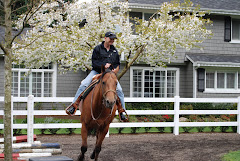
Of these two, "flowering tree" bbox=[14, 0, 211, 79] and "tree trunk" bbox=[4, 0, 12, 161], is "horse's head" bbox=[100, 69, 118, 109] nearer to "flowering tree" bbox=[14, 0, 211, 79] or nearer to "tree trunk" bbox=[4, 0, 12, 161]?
"tree trunk" bbox=[4, 0, 12, 161]

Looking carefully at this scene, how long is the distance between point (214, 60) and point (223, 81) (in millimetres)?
1714

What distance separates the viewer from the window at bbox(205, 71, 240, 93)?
23.4 m

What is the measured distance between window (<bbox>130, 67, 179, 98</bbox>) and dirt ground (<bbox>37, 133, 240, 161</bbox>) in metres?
8.04

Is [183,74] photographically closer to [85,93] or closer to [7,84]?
[85,93]

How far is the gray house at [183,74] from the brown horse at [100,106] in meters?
13.5

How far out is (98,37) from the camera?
1636 centimetres

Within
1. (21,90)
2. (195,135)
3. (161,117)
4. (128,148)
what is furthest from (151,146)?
(21,90)

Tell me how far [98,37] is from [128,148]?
6378mm

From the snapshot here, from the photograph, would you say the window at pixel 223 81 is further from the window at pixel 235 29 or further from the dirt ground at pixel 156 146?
the dirt ground at pixel 156 146

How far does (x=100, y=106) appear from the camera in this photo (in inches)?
316

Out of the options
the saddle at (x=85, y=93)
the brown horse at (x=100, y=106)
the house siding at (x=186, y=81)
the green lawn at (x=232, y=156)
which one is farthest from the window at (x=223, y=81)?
the brown horse at (x=100, y=106)

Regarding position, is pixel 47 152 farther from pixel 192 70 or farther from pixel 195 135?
pixel 192 70

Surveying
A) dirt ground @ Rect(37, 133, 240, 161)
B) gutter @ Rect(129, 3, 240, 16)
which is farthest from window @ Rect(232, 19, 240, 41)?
dirt ground @ Rect(37, 133, 240, 161)

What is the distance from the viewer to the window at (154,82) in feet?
74.8
